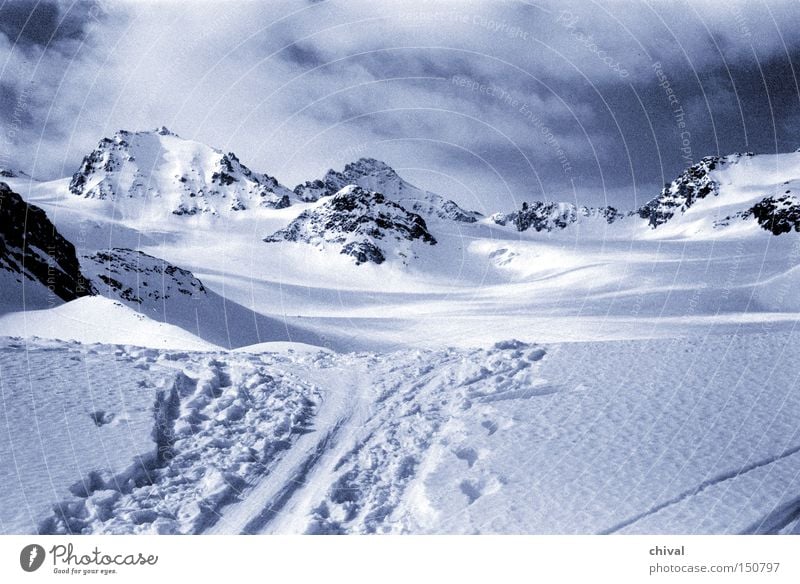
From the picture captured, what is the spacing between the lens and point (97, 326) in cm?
1933

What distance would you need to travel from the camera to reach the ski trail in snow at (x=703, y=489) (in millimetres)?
6294

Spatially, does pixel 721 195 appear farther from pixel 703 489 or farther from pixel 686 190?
pixel 703 489

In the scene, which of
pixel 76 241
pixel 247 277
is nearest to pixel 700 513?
pixel 247 277

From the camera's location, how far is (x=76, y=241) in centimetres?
9138

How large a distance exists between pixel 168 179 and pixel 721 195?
142 m

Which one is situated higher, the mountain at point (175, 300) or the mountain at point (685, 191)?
the mountain at point (685, 191)

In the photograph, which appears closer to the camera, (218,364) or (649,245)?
(218,364)

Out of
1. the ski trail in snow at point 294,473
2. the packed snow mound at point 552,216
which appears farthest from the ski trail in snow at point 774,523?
the packed snow mound at point 552,216

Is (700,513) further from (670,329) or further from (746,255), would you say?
(746,255)

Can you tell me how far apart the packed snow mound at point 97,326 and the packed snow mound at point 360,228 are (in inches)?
3260

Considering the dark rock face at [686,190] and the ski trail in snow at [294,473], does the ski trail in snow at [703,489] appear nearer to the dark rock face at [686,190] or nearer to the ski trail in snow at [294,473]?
the ski trail in snow at [294,473]

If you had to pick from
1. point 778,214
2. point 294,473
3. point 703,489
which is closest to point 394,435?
point 294,473

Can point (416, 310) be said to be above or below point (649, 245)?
below
